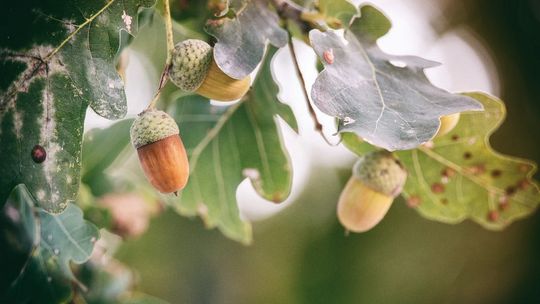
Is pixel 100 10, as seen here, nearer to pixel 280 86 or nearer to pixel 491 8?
pixel 280 86

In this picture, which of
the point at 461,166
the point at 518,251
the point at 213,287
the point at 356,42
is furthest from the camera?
the point at 518,251

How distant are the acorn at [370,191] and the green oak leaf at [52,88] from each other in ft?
1.80

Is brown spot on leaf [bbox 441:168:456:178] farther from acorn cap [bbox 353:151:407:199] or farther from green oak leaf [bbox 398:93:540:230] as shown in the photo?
acorn cap [bbox 353:151:407:199]

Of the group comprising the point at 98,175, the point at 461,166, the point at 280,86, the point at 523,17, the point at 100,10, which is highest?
the point at 100,10

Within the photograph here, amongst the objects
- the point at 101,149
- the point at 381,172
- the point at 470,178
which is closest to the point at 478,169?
the point at 470,178

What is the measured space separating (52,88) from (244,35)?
0.31m

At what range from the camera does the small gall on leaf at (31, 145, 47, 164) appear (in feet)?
3.13

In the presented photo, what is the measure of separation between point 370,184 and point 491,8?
3979mm

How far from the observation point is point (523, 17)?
4934 millimetres

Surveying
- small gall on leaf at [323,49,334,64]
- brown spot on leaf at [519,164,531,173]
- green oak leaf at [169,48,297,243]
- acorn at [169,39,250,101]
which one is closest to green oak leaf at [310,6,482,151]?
small gall on leaf at [323,49,334,64]

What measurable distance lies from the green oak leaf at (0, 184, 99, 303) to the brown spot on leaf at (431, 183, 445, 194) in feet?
2.48

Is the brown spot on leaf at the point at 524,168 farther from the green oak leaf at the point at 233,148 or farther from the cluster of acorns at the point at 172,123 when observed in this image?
the cluster of acorns at the point at 172,123

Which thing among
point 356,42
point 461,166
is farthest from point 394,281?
point 356,42

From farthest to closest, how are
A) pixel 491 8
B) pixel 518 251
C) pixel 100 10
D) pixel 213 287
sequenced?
pixel 491 8 < pixel 518 251 < pixel 213 287 < pixel 100 10
